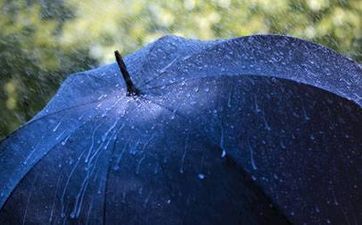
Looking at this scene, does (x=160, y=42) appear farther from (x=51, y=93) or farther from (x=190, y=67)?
(x=51, y=93)

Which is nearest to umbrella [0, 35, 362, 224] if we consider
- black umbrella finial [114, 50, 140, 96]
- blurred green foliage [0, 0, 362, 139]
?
black umbrella finial [114, 50, 140, 96]

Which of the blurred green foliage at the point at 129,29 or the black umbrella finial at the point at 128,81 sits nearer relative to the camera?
the black umbrella finial at the point at 128,81

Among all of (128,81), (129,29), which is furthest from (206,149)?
(129,29)

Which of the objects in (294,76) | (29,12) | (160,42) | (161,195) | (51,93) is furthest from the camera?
(29,12)

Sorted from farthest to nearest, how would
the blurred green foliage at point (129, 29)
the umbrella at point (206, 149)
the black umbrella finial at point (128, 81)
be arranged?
1. the blurred green foliage at point (129, 29)
2. the black umbrella finial at point (128, 81)
3. the umbrella at point (206, 149)

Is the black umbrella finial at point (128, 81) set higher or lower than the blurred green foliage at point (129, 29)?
lower

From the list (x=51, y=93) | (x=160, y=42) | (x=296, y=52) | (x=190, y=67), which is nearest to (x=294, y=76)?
(x=296, y=52)

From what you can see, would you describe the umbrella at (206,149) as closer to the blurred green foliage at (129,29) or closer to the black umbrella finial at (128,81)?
the black umbrella finial at (128,81)

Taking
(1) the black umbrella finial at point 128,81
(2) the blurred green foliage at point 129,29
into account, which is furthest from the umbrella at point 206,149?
(2) the blurred green foliage at point 129,29
